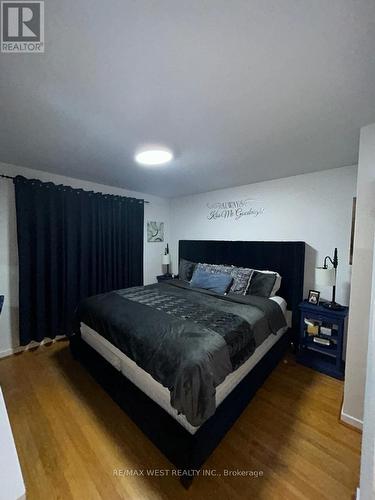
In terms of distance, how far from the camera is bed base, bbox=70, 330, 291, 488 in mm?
1196

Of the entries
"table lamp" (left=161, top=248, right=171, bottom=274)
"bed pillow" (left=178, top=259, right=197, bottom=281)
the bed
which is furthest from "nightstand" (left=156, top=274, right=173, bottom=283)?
the bed

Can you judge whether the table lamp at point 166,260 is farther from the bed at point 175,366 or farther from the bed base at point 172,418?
the bed base at point 172,418

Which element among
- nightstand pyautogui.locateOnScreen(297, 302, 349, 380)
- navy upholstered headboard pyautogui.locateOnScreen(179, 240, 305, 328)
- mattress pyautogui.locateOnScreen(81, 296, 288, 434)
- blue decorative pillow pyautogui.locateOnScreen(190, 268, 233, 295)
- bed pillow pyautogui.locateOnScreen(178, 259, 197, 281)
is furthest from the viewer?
bed pillow pyautogui.locateOnScreen(178, 259, 197, 281)

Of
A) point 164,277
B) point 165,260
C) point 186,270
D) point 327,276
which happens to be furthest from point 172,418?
point 165,260

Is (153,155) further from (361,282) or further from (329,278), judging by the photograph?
(329,278)

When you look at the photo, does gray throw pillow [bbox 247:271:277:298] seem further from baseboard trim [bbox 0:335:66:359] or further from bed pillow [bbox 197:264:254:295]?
baseboard trim [bbox 0:335:66:359]

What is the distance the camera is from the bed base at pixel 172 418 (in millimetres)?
1196

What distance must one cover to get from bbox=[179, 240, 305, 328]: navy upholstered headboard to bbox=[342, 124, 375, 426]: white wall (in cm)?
102

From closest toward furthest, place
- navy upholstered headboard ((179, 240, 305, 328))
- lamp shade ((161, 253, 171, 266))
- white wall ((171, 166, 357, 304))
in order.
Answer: white wall ((171, 166, 357, 304))
navy upholstered headboard ((179, 240, 305, 328))
lamp shade ((161, 253, 171, 266))

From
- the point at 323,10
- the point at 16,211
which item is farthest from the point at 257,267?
the point at 16,211

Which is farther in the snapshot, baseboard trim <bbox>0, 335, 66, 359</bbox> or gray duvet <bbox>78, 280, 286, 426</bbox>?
baseboard trim <bbox>0, 335, 66, 359</bbox>

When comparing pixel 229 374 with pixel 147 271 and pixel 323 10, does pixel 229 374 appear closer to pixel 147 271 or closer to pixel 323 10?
pixel 323 10

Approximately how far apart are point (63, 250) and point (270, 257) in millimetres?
2878

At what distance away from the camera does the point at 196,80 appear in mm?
1102
